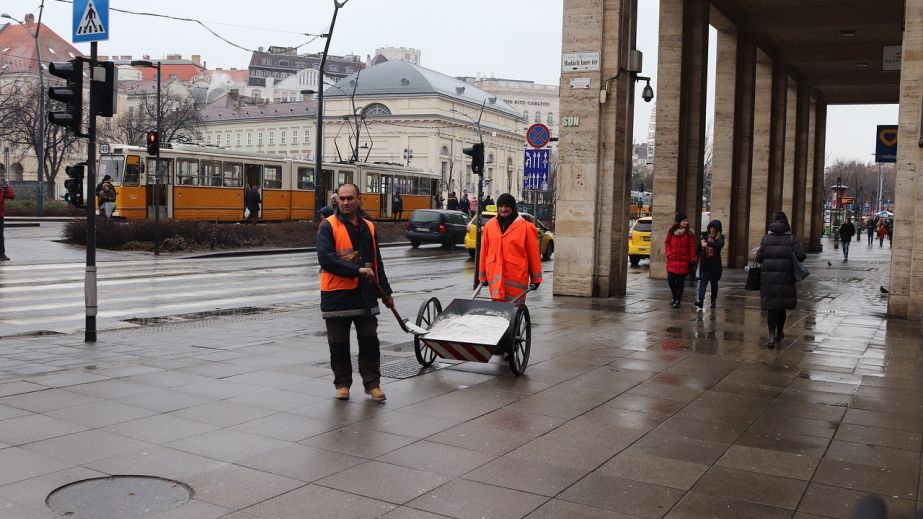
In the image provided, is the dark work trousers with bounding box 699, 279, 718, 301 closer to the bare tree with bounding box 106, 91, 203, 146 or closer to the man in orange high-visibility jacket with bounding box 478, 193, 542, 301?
the man in orange high-visibility jacket with bounding box 478, 193, 542, 301

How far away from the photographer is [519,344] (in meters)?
8.77

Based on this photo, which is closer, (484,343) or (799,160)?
(484,343)

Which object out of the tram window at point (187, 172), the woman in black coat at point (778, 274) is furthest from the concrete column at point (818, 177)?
the woman in black coat at point (778, 274)

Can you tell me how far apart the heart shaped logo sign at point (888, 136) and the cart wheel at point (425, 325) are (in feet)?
66.4

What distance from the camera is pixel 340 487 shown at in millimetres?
5172

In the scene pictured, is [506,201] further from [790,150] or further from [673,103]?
[790,150]

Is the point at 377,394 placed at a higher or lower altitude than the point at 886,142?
lower

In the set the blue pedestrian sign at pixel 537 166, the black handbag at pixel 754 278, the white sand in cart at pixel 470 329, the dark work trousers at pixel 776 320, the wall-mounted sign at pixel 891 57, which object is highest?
the wall-mounted sign at pixel 891 57

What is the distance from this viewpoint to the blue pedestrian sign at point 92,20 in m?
10.5

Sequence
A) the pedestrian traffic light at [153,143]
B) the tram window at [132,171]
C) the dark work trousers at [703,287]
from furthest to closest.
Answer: the tram window at [132,171] < the pedestrian traffic light at [153,143] < the dark work trousers at [703,287]

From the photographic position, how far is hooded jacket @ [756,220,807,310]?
11469mm

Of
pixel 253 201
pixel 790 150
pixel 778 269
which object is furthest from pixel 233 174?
pixel 778 269

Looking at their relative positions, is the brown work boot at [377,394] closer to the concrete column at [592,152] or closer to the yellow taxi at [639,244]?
the concrete column at [592,152]

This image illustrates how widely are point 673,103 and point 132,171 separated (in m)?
21.1
